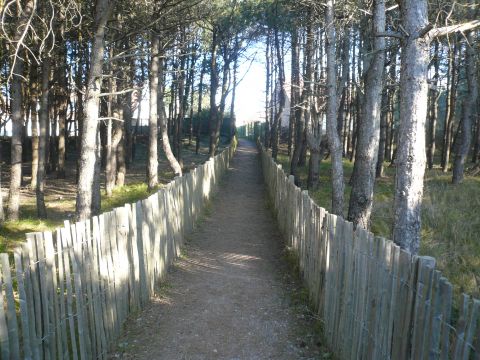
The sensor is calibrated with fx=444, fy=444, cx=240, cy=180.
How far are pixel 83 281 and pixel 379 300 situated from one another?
2.79 meters

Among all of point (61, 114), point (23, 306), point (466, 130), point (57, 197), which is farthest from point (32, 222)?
point (466, 130)

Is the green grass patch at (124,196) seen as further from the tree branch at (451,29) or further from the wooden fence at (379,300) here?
the tree branch at (451,29)

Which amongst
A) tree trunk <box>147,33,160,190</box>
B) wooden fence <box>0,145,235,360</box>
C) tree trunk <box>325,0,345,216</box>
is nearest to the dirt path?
wooden fence <box>0,145,235,360</box>

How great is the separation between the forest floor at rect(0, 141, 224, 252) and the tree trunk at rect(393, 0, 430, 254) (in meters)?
7.26

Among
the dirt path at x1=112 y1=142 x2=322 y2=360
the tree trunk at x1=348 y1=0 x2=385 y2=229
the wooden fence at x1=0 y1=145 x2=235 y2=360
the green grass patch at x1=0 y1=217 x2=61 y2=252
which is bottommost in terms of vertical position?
the dirt path at x1=112 y1=142 x2=322 y2=360

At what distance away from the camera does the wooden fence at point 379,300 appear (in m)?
2.73

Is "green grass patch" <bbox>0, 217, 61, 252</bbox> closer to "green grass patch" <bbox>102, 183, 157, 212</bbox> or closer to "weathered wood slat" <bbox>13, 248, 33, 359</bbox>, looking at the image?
"green grass patch" <bbox>102, 183, 157, 212</bbox>

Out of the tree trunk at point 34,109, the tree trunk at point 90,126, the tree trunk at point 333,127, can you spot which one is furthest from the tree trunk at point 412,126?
the tree trunk at point 34,109

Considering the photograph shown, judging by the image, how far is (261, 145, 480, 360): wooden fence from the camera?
273cm

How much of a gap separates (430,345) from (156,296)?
4753mm

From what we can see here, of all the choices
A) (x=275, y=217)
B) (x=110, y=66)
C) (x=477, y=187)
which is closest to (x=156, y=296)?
(x=275, y=217)

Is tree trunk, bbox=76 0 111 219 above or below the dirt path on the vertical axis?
above

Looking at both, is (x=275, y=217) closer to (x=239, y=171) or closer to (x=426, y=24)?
(x=426, y=24)

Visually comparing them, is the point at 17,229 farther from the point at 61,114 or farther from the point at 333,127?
the point at 61,114
